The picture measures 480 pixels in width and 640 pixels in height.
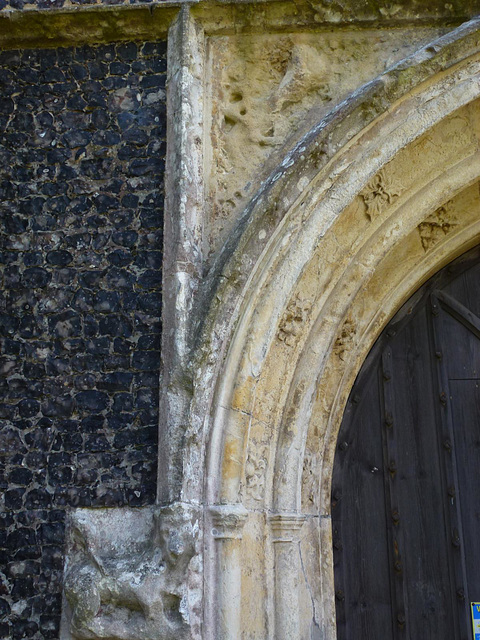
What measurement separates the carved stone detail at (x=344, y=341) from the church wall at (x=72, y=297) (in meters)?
0.92

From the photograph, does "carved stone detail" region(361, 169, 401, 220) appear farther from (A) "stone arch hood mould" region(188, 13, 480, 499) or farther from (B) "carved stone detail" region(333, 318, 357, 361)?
(B) "carved stone detail" region(333, 318, 357, 361)

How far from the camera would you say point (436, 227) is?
3932 mm

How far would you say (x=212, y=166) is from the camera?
3627 millimetres

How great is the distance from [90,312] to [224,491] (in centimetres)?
101

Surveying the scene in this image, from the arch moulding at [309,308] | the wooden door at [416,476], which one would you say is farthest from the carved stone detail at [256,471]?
the wooden door at [416,476]

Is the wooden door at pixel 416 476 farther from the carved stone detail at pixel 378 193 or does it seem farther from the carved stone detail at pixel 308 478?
the carved stone detail at pixel 378 193

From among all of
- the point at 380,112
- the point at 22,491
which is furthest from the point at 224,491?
the point at 380,112

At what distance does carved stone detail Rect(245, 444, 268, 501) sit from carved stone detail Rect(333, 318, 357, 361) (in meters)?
0.69

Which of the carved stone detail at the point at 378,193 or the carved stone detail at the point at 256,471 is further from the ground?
the carved stone detail at the point at 378,193

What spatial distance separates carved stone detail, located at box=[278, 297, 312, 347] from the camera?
11.3ft

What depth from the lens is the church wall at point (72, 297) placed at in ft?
10.5

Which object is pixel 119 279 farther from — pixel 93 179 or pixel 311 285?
pixel 311 285

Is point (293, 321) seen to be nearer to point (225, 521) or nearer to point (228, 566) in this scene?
point (225, 521)

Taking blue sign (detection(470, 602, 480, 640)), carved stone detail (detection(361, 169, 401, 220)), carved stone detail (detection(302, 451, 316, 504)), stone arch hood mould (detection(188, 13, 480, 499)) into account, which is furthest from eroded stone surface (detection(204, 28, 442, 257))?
blue sign (detection(470, 602, 480, 640))
